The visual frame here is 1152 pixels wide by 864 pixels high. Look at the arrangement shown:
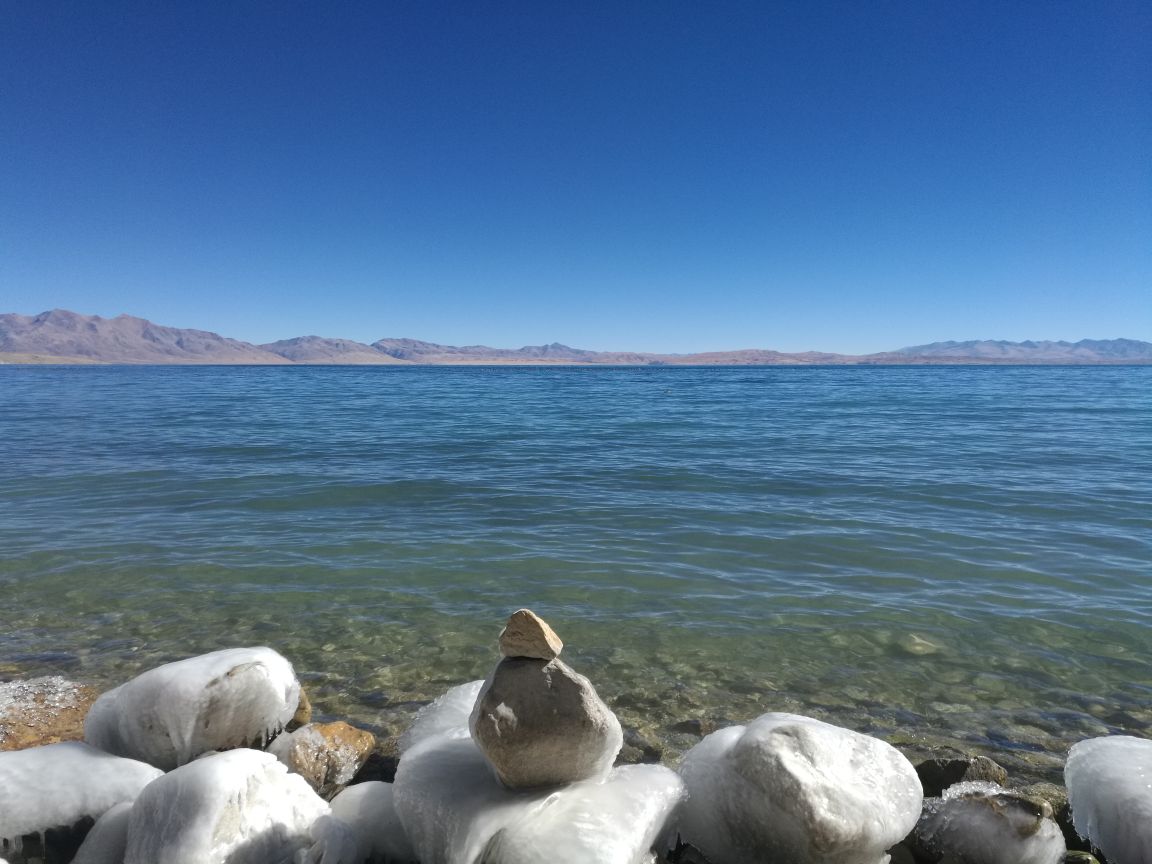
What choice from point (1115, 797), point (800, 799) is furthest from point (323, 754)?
point (1115, 797)

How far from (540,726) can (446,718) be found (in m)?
1.15

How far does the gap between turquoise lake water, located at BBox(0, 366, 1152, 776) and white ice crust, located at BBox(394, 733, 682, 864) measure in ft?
6.10

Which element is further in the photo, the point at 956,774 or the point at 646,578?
the point at 646,578

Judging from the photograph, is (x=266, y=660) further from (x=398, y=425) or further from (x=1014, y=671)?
(x=398, y=425)

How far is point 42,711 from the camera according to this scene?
204 inches

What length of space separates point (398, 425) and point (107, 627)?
22753mm

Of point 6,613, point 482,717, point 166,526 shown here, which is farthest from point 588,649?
point 166,526

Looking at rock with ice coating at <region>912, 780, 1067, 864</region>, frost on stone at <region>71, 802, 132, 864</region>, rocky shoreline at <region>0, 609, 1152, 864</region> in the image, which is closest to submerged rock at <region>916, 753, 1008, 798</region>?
rocky shoreline at <region>0, 609, 1152, 864</region>

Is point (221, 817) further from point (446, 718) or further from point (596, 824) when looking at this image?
point (596, 824)

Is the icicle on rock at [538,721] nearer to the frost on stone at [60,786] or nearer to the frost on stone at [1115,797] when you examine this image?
the frost on stone at [60,786]

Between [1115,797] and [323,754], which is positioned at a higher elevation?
[1115,797]

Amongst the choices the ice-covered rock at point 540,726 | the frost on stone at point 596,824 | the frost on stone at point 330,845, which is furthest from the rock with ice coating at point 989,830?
the frost on stone at point 330,845

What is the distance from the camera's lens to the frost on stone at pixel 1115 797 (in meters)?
3.12

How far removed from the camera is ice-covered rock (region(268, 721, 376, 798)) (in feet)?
12.6
